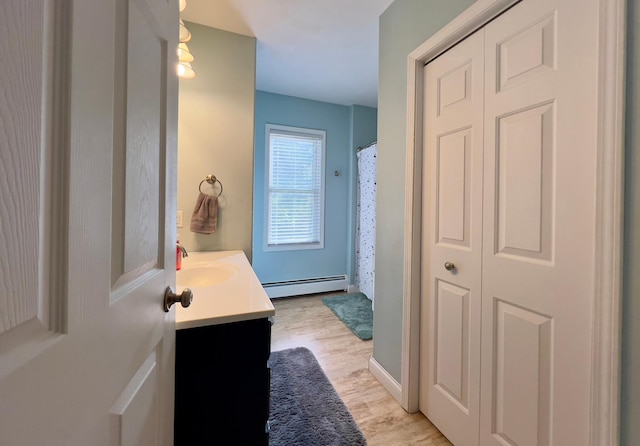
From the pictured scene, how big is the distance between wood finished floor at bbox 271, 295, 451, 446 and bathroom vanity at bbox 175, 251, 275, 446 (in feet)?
2.69

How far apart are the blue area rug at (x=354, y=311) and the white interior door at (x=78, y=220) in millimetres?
2103

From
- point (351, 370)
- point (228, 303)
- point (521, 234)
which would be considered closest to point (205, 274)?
point (228, 303)

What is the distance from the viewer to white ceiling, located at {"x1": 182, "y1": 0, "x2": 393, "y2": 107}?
5.82ft

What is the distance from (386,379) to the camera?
1730 mm

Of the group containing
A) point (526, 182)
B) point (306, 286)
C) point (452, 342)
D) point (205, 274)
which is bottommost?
point (306, 286)

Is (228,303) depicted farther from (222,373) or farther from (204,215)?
(204,215)

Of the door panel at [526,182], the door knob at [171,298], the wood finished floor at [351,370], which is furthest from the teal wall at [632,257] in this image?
the door knob at [171,298]

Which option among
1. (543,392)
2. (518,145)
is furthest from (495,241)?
(543,392)

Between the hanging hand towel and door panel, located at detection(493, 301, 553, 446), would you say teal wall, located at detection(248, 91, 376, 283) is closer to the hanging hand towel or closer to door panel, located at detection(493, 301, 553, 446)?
the hanging hand towel

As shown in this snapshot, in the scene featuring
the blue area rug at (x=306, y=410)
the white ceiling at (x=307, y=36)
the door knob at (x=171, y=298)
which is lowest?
the blue area rug at (x=306, y=410)

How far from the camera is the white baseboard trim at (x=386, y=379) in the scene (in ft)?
5.32

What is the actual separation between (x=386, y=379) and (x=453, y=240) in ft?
3.37

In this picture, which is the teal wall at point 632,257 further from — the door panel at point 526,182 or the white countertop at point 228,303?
the white countertop at point 228,303

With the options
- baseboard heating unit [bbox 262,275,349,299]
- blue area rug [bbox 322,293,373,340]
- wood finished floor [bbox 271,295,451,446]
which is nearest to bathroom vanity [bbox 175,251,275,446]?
wood finished floor [bbox 271,295,451,446]
